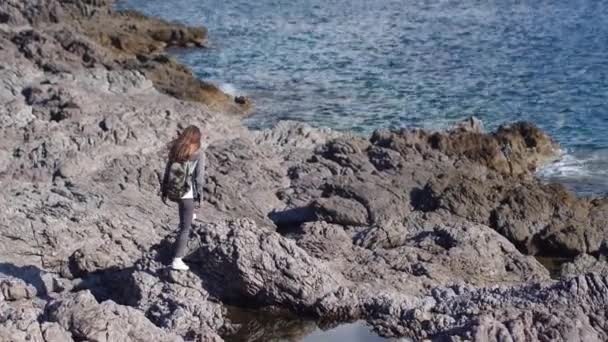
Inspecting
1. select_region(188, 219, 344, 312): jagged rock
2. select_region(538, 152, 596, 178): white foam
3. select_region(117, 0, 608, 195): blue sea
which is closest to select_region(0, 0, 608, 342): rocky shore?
select_region(188, 219, 344, 312): jagged rock

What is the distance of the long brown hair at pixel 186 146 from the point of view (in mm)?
11359

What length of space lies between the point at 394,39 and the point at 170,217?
93.5 feet

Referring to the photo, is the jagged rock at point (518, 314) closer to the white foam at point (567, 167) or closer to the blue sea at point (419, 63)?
the blue sea at point (419, 63)

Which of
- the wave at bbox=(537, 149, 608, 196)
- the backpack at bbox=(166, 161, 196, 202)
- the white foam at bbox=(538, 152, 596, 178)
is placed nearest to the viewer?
the backpack at bbox=(166, 161, 196, 202)

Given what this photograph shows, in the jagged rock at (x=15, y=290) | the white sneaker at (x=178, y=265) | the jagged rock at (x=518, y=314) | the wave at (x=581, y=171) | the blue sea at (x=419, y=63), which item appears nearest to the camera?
the jagged rock at (x=518, y=314)

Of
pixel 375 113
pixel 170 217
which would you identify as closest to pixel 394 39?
pixel 375 113

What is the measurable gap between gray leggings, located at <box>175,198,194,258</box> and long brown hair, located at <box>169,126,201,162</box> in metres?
0.54

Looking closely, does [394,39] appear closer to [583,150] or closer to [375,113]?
[375,113]

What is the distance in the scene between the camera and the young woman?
11.3m

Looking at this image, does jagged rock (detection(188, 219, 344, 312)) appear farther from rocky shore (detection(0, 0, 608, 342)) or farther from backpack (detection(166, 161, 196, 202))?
backpack (detection(166, 161, 196, 202))

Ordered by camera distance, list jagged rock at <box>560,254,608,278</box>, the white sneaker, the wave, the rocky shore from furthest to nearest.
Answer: the wave → jagged rock at <box>560,254,608,278</box> → the white sneaker → the rocky shore

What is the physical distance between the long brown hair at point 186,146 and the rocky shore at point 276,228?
0.96m

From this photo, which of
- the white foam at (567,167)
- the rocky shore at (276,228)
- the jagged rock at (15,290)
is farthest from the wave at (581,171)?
the jagged rock at (15,290)

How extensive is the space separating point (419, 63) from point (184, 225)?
83.7ft
